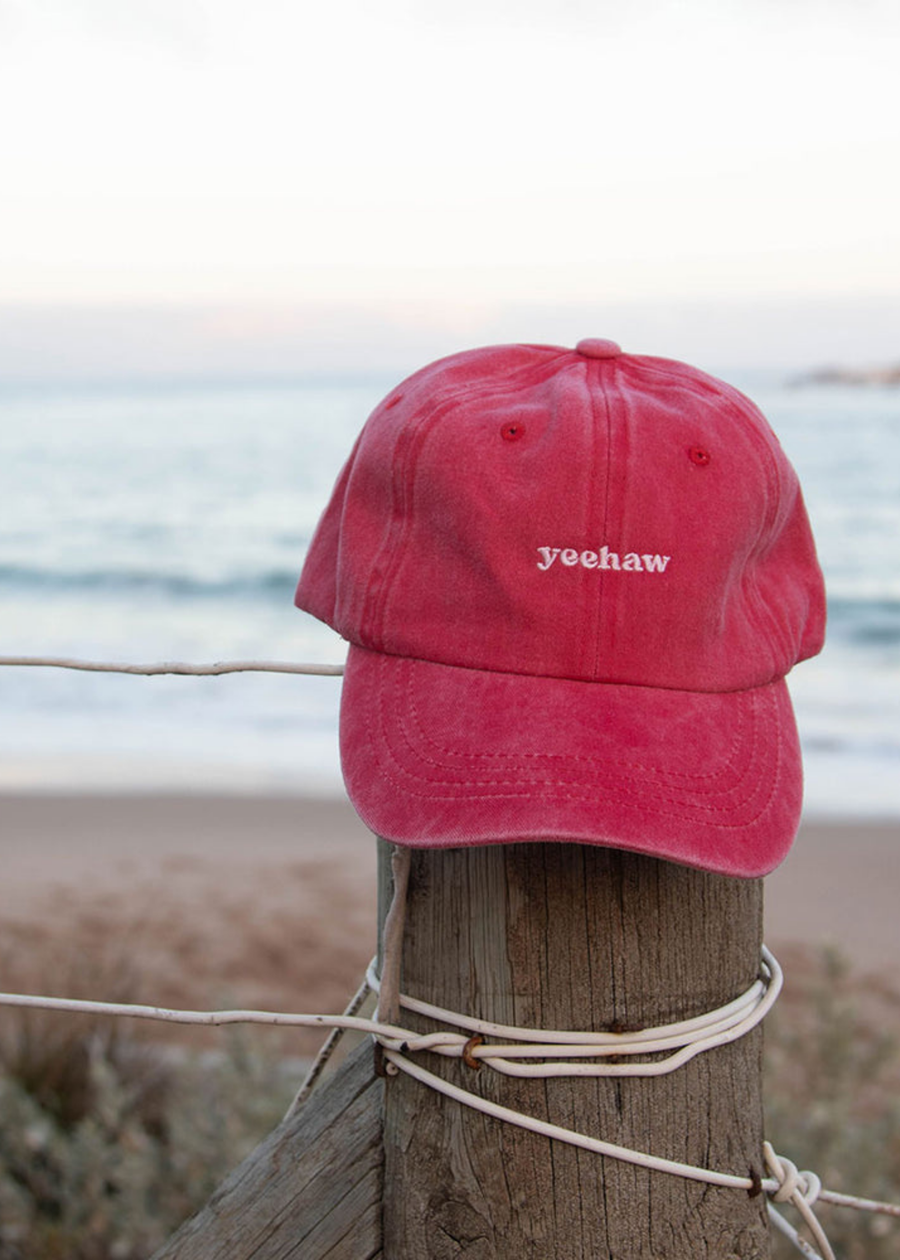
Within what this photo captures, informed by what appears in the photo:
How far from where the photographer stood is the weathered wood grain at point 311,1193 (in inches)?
37.8

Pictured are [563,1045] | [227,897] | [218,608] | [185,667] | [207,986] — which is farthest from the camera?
[218,608]

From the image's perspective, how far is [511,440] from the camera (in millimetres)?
1027

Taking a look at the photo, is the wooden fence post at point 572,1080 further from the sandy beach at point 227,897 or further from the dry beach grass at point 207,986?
the sandy beach at point 227,897

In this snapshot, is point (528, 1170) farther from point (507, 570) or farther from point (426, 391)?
point (426, 391)

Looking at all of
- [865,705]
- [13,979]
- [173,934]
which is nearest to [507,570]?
[13,979]

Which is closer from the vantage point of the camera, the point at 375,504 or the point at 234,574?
the point at 375,504

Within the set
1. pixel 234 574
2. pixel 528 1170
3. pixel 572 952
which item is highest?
pixel 572 952

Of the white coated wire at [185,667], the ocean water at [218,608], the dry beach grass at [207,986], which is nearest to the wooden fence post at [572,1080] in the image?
the white coated wire at [185,667]

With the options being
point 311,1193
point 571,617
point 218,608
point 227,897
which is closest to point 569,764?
point 571,617

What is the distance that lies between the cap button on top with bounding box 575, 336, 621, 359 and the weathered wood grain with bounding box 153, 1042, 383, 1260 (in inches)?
25.0

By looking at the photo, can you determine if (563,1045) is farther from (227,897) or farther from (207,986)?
(227,897)

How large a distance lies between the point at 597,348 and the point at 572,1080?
63 cm

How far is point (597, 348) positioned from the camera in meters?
1.16

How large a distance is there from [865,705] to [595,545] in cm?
693
